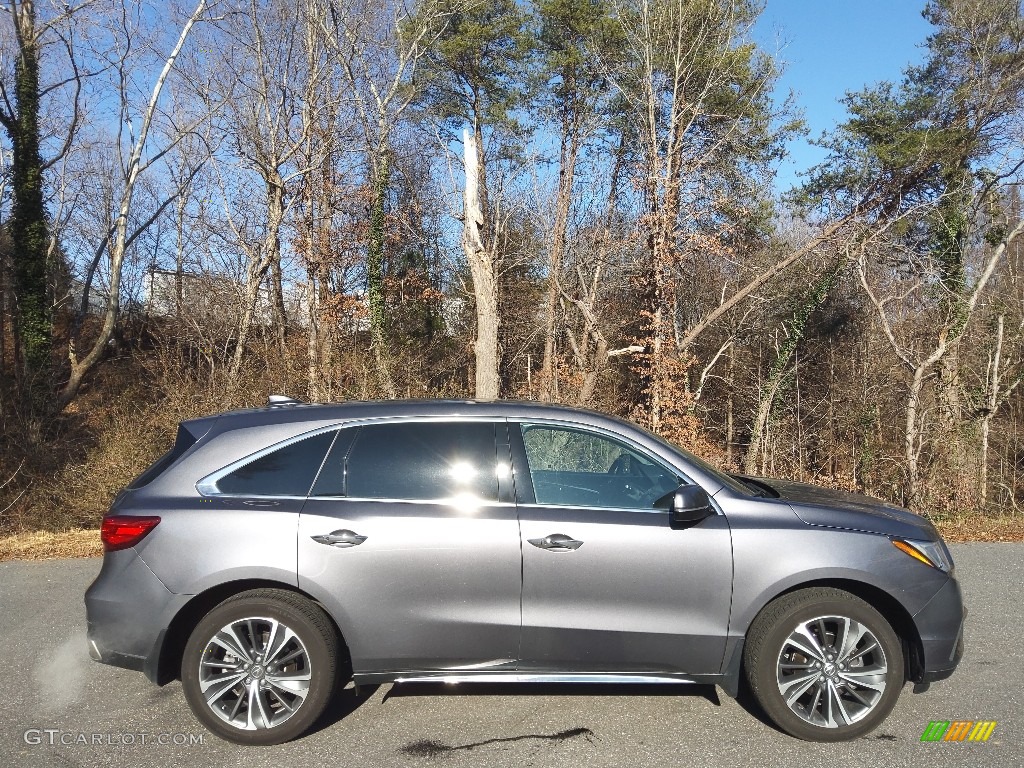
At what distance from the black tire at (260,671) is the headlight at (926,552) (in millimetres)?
3027

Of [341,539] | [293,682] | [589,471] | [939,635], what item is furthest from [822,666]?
[293,682]

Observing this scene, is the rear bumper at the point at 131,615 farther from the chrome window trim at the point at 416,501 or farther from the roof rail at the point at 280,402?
the roof rail at the point at 280,402

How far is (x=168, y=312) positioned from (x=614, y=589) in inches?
939

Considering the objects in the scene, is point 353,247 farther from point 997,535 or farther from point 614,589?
point 614,589

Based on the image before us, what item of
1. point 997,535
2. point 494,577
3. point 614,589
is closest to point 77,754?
point 494,577

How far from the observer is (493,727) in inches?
149

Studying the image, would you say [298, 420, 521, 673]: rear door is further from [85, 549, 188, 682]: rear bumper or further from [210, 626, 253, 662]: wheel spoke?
[85, 549, 188, 682]: rear bumper

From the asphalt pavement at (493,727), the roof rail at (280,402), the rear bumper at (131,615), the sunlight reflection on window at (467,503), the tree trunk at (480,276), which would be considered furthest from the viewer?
the tree trunk at (480,276)

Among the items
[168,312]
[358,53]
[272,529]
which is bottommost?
[272,529]

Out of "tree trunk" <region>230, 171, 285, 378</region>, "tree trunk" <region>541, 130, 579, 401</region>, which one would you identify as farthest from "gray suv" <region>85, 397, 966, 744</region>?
"tree trunk" <region>230, 171, 285, 378</region>

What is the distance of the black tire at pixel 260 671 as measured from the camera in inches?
143

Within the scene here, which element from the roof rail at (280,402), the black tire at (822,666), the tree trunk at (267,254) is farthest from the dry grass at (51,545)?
the tree trunk at (267,254)

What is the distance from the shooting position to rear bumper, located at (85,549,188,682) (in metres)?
3.62

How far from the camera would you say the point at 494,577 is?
12.0ft
